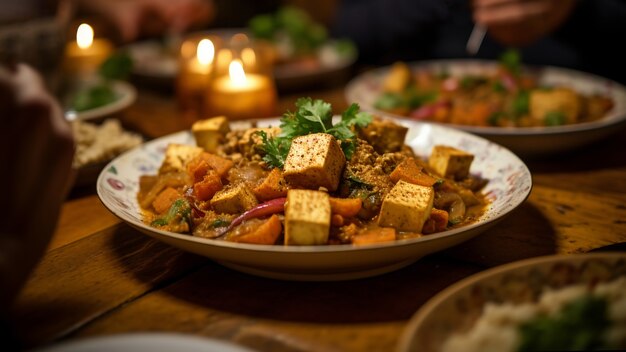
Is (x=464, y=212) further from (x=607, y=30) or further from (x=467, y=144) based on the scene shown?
(x=607, y=30)

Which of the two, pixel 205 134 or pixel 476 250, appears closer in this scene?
pixel 476 250

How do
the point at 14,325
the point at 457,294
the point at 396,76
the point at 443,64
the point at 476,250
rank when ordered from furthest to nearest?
the point at 443,64
the point at 396,76
the point at 476,250
the point at 14,325
the point at 457,294

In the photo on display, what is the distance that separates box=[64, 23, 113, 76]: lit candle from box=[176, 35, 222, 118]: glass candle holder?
74 centimetres

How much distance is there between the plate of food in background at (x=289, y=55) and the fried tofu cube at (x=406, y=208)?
2.30 meters

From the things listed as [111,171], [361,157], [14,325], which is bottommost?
[14,325]

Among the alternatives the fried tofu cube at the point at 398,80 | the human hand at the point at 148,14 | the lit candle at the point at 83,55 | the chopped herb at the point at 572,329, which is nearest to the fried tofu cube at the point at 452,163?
the chopped herb at the point at 572,329

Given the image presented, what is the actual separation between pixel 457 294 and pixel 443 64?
291 centimetres

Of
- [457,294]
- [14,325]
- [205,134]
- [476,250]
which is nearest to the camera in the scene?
[457,294]

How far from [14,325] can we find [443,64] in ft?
10.0

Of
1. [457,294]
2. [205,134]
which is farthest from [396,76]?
[457,294]

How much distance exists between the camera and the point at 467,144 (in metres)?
2.10

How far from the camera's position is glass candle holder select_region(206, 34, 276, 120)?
2982 millimetres

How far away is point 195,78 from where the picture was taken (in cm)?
330

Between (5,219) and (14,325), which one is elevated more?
(5,219)
